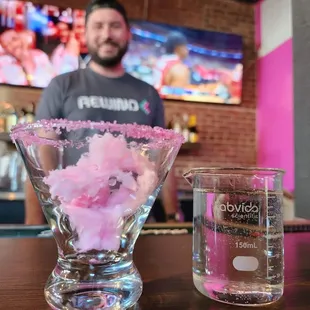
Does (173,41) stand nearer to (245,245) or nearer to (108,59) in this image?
(108,59)

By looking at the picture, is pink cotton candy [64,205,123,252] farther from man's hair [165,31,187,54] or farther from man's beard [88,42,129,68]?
man's hair [165,31,187,54]

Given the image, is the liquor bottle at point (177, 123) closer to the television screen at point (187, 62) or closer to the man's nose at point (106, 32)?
the television screen at point (187, 62)

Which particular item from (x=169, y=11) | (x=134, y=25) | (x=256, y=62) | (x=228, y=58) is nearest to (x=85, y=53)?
(x=134, y=25)

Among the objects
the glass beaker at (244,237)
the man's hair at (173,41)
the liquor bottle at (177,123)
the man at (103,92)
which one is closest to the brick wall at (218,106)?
the liquor bottle at (177,123)

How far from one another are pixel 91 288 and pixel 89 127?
15 cm

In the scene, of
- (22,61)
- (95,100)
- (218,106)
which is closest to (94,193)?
(95,100)

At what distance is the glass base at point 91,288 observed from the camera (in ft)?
1.17

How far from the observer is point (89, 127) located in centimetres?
34

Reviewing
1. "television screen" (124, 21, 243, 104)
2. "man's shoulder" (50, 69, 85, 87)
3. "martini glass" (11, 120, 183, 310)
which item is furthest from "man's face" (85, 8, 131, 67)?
"martini glass" (11, 120, 183, 310)

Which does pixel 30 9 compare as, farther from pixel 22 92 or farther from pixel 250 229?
pixel 250 229

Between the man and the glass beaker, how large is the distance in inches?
44.2

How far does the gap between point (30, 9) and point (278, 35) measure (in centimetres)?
185

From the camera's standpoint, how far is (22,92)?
2.69 m

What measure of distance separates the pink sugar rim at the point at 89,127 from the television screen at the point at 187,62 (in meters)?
2.52
